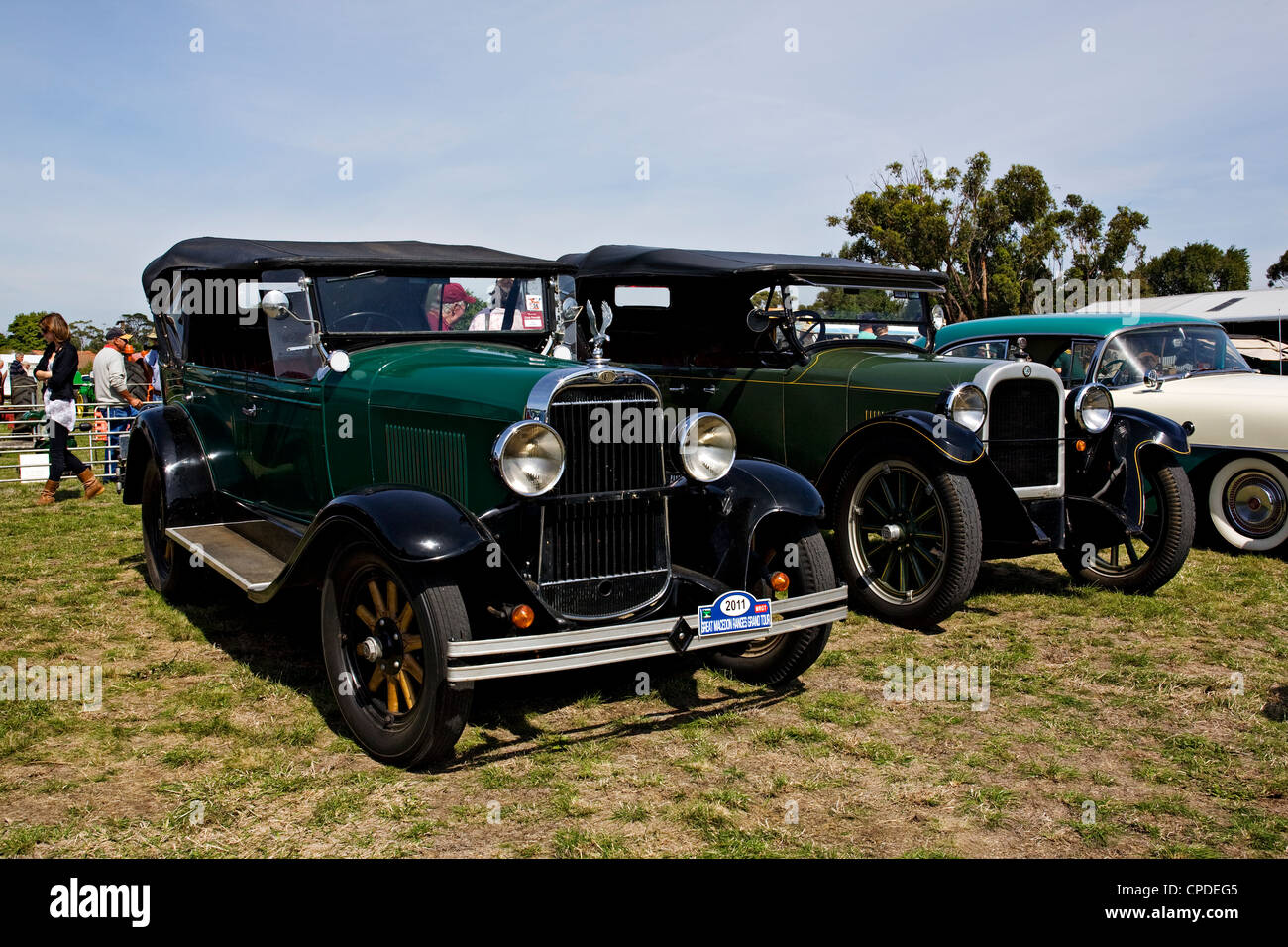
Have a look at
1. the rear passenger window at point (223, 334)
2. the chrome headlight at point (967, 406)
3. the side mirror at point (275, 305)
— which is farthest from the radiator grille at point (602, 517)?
the chrome headlight at point (967, 406)

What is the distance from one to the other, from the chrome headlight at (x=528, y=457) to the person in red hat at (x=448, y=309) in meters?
1.51

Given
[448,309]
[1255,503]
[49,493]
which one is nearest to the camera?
[448,309]

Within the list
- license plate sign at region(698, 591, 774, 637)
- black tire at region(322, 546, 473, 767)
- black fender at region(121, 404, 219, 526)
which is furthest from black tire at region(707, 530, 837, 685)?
black fender at region(121, 404, 219, 526)

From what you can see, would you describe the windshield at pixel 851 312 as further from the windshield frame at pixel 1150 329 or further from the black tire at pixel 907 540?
the windshield frame at pixel 1150 329

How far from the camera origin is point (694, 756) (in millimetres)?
3836

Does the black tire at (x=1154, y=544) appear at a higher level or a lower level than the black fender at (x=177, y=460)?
lower

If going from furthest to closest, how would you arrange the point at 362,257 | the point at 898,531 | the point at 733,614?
the point at 898,531 < the point at 362,257 < the point at 733,614

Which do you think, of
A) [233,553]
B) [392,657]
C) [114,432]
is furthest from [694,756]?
[114,432]

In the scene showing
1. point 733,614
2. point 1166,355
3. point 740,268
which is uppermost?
point 740,268

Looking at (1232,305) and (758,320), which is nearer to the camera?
(758,320)

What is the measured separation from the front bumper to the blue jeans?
30.6 ft

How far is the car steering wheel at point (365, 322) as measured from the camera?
4836mm

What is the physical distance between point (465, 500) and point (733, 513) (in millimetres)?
1156

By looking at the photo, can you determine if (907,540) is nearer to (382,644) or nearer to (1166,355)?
(382,644)
